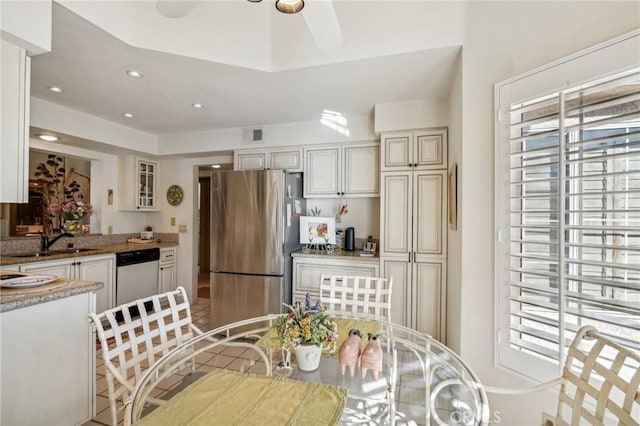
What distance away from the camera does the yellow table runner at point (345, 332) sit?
1450 millimetres

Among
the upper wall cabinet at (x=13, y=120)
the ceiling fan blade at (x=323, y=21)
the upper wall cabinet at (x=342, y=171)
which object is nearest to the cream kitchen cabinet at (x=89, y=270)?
the upper wall cabinet at (x=13, y=120)

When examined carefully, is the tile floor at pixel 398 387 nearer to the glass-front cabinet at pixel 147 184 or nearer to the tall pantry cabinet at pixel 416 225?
the tall pantry cabinet at pixel 416 225

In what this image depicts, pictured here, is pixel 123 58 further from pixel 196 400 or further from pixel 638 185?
pixel 638 185

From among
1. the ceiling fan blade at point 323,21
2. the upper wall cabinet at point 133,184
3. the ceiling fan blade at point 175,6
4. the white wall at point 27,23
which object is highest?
the ceiling fan blade at point 175,6

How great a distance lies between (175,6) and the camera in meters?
1.45

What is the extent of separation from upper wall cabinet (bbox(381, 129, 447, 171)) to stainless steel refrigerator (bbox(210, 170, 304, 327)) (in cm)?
115

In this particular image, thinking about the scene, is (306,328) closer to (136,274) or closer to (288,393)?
(288,393)

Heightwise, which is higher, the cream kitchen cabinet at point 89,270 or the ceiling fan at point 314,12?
the ceiling fan at point 314,12

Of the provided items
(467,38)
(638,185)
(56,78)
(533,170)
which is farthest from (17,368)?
(467,38)

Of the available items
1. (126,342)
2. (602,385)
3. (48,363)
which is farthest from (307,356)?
(48,363)

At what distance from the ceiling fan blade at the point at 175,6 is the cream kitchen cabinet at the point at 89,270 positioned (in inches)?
107

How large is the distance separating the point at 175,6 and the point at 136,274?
3.40m

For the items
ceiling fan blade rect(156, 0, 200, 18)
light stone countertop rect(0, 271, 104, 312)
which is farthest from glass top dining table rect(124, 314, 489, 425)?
ceiling fan blade rect(156, 0, 200, 18)

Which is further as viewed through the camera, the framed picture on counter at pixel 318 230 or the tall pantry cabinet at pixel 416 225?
the framed picture on counter at pixel 318 230
